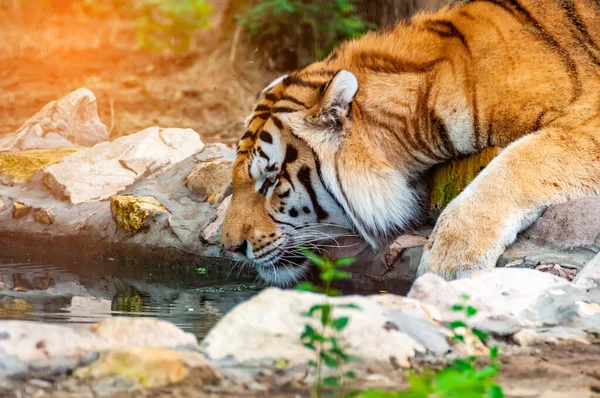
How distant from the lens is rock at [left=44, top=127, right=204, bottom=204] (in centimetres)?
444

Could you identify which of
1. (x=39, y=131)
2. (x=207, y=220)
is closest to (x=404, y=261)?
(x=207, y=220)

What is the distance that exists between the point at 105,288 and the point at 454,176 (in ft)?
4.69

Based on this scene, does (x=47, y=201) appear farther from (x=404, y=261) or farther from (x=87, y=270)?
(x=404, y=261)

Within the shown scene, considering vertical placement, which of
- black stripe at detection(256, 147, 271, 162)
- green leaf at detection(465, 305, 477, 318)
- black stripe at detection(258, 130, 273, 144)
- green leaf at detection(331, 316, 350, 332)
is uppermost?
black stripe at detection(258, 130, 273, 144)

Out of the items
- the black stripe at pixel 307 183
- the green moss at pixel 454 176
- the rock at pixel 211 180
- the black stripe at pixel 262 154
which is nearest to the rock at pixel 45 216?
the rock at pixel 211 180

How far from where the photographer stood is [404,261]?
330 cm

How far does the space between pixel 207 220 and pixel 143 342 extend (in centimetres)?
211

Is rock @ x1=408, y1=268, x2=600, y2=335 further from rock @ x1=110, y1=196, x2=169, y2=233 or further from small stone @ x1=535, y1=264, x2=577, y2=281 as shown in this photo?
rock @ x1=110, y1=196, x2=169, y2=233

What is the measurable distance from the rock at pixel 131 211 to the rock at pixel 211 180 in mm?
228

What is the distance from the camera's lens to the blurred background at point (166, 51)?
25.8 ft

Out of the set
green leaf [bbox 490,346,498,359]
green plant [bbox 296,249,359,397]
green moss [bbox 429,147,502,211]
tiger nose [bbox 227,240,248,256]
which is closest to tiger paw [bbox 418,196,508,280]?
green moss [bbox 429,147,502,211]

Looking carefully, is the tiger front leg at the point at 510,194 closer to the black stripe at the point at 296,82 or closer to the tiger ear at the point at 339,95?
the tiger ear at the point at 339,95

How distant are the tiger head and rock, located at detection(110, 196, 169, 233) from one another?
0.81 meters

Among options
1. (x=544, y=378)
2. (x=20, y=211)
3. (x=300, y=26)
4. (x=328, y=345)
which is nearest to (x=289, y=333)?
(x=328, y=345)
